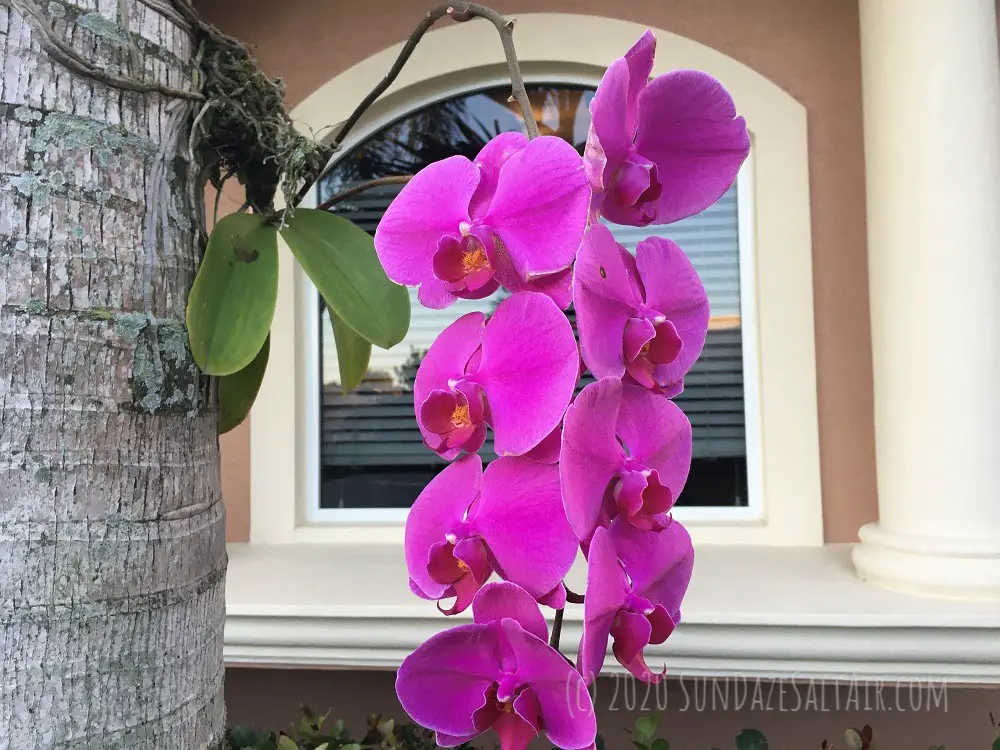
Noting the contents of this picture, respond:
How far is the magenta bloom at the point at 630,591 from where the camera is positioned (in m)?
0.25

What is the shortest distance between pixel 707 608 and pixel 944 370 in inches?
21.6

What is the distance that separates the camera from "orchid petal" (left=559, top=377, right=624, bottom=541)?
24 cm

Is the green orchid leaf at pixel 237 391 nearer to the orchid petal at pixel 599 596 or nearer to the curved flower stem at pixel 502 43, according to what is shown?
the curved flower stem at pixel 502 43

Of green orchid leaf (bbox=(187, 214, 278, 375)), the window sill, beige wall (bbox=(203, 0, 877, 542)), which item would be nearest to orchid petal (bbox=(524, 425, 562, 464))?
green orchid leaf (bbox=(187, 214, 278, 375))

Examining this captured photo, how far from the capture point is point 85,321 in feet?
1.21

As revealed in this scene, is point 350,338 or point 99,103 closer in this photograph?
point 99,103

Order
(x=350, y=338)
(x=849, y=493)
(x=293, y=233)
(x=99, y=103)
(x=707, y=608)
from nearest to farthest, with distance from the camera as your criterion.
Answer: (x=99, y=103) < (x=293, y=233) < (x=350, y=338) < (x=707, y=608) < (x=849, y=493)

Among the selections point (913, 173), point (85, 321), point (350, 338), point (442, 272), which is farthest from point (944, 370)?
point (85, 321)

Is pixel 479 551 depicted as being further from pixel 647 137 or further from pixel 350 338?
pixel 350 338

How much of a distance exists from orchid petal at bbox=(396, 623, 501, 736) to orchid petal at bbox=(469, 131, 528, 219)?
19 centimetres

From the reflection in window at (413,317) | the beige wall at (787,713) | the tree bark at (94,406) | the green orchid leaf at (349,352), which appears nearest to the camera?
the tree bark at (94,406)

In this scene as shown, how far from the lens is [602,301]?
266 millimetres

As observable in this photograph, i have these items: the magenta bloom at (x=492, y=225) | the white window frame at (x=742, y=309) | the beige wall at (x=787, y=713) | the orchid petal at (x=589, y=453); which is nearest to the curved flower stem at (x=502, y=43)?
the magenta bloom at (x=492, y=225)

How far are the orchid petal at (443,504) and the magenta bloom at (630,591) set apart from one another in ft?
0.22
